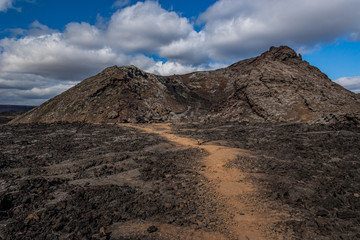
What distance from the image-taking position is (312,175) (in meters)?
A: 5.49

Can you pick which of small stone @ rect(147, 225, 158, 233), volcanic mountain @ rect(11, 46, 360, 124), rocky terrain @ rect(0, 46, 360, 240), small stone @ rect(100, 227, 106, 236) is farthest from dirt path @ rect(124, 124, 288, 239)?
volcanic mountain @ rect(11, 46, 360, 124)

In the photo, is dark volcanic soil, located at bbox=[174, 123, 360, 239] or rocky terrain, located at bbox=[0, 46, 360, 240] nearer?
rocky terrain, located at bbox=[0, 46, 360, 240]

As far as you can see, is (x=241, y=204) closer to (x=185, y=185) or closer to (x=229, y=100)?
(x=185, y=185)

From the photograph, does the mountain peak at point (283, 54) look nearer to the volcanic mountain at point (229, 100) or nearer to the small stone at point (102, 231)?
the volcanic mountain at point (229, 100)

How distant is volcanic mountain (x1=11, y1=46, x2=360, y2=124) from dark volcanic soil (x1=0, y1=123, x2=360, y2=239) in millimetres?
7507

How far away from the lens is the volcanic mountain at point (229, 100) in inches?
623

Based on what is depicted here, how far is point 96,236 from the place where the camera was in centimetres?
304

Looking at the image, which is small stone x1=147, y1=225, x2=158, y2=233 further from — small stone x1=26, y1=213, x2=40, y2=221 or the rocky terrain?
small stone x1=26, y1=213, x2=40, y2=221

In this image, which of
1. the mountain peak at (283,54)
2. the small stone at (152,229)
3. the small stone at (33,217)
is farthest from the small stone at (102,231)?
the mountain peak at (283,54)

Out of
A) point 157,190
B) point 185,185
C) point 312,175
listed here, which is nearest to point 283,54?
point 312,175

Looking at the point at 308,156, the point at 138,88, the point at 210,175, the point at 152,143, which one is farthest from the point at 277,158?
the point at 138,88

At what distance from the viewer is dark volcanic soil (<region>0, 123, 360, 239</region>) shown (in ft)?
10.8

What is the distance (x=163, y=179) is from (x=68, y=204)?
7.29ft

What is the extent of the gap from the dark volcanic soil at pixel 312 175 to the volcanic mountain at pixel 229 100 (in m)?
5.10
